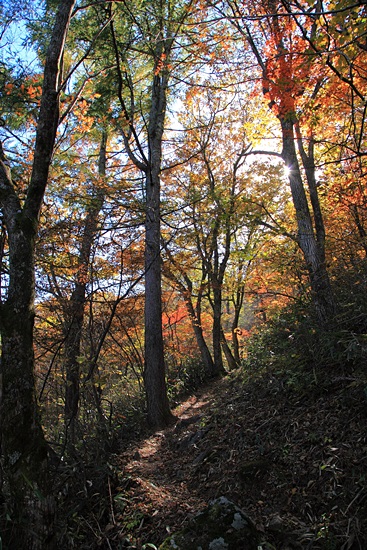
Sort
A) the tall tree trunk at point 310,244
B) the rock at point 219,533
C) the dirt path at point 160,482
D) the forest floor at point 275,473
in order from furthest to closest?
the tall tree trunk at point 310,244
the dirt path at point 160,482
the forest floor at point 275,473
the rock at point 219,533

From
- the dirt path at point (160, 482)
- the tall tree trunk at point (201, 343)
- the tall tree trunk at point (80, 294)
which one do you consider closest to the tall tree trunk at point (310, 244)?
the dirt path at point (160, 482)

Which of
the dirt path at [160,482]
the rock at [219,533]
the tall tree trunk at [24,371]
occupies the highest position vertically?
the tall tree trunk at [24,371]

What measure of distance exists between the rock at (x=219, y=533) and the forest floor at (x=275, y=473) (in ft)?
0.98

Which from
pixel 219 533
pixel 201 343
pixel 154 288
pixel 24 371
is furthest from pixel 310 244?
pixel 201 343

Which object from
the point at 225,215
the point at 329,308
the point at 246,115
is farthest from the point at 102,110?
the point at 329,308

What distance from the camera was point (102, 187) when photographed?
25.9ft

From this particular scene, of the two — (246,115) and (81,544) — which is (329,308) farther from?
(246,115)

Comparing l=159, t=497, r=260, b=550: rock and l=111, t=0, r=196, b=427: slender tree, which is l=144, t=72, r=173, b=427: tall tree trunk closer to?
l=111, t=0, r=196, b=427: slender tree

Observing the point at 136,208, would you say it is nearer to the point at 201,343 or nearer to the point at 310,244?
the point at 310,244

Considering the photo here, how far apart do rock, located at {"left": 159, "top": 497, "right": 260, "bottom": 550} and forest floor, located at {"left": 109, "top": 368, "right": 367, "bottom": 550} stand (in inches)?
11.7

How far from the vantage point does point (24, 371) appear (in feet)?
8.34

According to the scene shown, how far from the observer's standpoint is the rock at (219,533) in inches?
88.9

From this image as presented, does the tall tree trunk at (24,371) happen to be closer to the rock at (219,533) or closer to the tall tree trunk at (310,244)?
the rock at (219,533)

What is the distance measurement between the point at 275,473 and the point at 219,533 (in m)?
1.15
